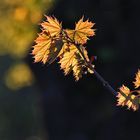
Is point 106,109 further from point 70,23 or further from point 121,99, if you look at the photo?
point 121,99

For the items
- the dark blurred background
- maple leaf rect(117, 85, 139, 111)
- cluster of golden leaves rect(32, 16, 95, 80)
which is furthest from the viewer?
the dark blurred background

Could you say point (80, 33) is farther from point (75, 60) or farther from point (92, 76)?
point (92, 76)

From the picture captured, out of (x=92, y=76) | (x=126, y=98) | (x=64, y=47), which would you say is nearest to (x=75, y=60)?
(x=64, y=47)

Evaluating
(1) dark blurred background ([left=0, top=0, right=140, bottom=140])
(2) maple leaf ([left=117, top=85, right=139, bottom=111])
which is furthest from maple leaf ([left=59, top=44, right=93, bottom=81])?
(1) dark blurred background ([left=0, top=0, right=140, bottom=140])

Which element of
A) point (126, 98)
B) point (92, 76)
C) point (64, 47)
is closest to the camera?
point (64, 47)

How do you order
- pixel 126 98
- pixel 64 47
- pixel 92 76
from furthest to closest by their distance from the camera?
pixel 92 76, pixel 126 98, pixel 64 47

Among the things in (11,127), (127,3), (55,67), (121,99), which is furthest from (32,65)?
(11,127)

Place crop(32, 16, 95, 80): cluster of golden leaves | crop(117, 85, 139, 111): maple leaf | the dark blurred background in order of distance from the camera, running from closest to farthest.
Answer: crop(32, 16, 95, 80): cluster of golden leaves → crop(117, 85, 139, 111): maple leaf → the dark blurred background

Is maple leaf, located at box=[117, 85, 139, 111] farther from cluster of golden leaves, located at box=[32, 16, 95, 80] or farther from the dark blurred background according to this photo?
the dark blurred background
